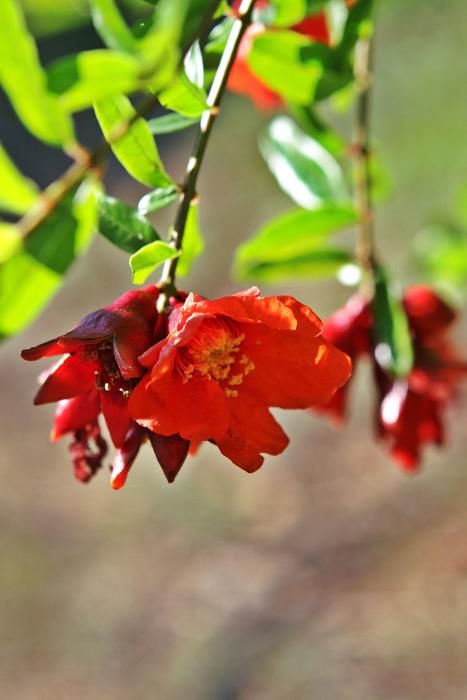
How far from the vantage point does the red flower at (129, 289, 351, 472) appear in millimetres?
700

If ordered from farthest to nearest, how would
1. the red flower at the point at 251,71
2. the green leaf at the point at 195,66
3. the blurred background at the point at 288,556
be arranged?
the blurred background at the point at 288,556 → the red flower at the point at 251,71 → the green leaf at the point at 195,66

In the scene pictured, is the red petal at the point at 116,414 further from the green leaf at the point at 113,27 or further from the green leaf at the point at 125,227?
the green leaf at the point at 113,27

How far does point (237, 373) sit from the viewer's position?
0.78 meters

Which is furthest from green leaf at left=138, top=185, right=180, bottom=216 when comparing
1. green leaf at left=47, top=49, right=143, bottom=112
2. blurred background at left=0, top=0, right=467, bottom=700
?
blurred background at left=0, top=0, right=467, bottom=700

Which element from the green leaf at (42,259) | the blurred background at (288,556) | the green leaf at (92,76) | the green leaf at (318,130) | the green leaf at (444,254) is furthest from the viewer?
the blurred background at (288,556)

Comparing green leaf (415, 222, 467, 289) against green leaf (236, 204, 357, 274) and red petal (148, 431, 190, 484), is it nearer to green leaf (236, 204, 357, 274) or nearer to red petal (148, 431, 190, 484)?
green leaf (236, 204, 357, 274)

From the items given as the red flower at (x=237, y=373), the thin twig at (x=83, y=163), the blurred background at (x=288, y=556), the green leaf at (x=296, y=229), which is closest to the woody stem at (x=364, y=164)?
the green leaf at (x=296, y=229)

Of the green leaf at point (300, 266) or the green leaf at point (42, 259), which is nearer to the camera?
the green leaf at point (42, 259)

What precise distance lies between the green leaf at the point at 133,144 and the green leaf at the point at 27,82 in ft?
Answer: 0.13

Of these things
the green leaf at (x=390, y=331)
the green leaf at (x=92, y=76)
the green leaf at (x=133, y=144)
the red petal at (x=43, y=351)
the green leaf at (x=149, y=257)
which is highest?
the green leaf at (x=92, y=76)

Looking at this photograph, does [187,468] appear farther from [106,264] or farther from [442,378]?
[442,378]

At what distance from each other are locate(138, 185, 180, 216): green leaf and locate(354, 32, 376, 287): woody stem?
0.38 m

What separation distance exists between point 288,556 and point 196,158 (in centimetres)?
276

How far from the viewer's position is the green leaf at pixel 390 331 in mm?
1005
